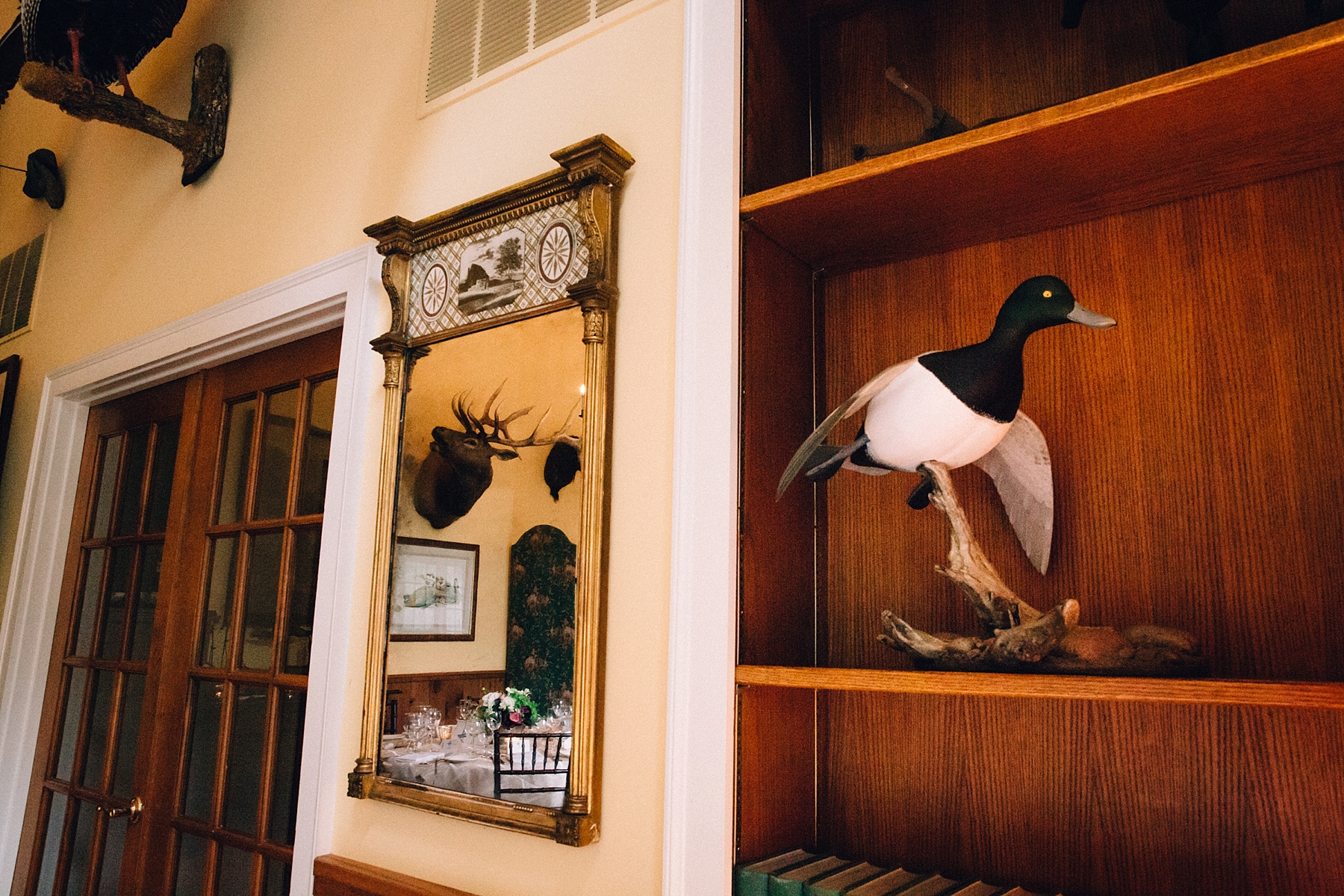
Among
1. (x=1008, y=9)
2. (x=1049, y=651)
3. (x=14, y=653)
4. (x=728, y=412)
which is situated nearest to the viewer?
(x=1049, y=651)

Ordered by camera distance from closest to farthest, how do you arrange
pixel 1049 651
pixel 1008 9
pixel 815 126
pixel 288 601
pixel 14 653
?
pixel 1049 651, pixel 1008 9, pixel 815 126, pixel 288 601, pixel 14 653

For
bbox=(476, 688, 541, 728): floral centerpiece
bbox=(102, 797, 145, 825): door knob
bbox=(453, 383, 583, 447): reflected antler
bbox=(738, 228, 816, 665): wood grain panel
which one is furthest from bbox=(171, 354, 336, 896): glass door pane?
bbox=(738, 228, 816, 665): wood grain panel

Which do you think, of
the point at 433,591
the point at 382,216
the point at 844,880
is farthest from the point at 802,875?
the point at 382,216

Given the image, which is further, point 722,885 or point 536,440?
point 536,440

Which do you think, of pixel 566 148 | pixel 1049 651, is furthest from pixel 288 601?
pixel 1049 651

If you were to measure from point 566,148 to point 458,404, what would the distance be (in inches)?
18.9

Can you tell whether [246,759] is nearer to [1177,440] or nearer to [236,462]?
[236,462]

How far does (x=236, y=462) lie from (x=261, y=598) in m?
0.40

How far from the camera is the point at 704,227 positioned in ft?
3.74

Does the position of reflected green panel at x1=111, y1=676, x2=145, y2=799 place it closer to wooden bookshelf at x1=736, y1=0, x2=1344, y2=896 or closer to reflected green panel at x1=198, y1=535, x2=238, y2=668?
reflected green panel at x1=198, y1=535, x2=238, y2=668

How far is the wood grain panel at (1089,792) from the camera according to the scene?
0.83 m

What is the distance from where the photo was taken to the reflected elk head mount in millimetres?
1369

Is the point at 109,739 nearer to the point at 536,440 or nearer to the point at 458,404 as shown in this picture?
the point at 458,404

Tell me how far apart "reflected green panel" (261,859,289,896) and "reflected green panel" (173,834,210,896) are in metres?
0.27
